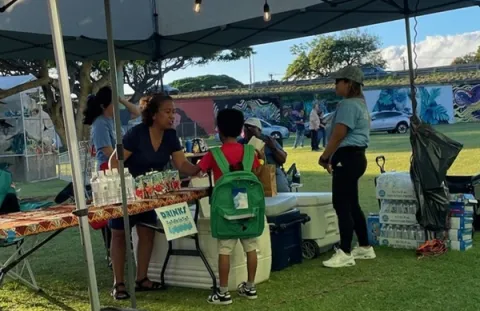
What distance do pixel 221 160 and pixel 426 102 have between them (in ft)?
111

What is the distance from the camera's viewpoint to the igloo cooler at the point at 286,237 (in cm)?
481

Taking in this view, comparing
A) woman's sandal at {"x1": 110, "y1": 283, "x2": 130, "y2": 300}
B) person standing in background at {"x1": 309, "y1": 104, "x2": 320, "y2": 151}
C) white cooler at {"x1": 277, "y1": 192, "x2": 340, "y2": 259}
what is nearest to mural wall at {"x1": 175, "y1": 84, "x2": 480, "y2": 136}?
person standing in background at {"x1": 309, "y1": 104, "x2": 320, "y2": 151}

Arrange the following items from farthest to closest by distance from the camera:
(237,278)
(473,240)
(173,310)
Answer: (473,240) < (237,278) < (173,310)

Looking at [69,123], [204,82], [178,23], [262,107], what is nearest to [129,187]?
[69,123]

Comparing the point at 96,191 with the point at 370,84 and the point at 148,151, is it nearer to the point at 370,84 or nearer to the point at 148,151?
the point at 148,151

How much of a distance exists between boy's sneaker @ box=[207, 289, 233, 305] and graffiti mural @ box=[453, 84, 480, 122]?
33245mm

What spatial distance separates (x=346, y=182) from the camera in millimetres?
4785

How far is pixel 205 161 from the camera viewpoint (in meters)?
4.12

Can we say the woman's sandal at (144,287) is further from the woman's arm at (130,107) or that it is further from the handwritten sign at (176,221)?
the woman's arm at (130,107)

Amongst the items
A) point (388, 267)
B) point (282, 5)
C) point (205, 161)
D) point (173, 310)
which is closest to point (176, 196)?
point (205, 161)

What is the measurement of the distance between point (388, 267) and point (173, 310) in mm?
1820

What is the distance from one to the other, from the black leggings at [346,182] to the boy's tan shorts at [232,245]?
1.04 meters

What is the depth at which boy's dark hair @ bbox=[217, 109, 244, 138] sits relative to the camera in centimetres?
407

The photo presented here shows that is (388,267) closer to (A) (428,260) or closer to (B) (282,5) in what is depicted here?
(A) (428,260)
